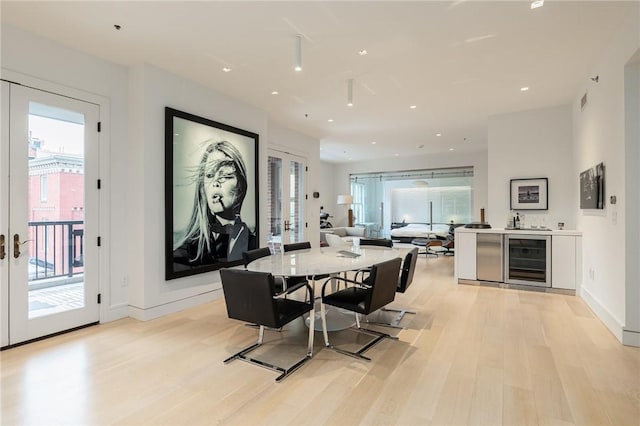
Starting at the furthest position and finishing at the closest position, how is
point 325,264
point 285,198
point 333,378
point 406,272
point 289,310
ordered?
1. point 285,198
2. point 406,272
3. point 325,264
4. point 289,310
5. point 333,378

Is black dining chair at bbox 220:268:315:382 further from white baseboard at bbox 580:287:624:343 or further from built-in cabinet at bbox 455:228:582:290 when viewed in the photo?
built-in cabinet at bbox 455:228:582:290

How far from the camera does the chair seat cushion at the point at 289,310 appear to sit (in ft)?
8.45

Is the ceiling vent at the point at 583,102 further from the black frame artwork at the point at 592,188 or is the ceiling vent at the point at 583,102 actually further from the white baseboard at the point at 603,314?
the white baseboard at the point at 603,314

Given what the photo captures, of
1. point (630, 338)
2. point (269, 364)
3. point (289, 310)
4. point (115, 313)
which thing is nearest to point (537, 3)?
point (630, 338)

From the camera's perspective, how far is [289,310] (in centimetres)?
271

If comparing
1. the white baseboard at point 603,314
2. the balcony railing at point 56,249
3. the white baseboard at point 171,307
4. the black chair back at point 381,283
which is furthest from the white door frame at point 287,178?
the white baseboard at point 603,314

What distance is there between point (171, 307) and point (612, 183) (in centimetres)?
495

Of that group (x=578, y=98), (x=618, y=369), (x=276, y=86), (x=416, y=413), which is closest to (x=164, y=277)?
(x=276, y=86)

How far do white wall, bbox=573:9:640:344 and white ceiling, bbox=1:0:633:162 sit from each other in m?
0.22

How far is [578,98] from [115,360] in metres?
6.39

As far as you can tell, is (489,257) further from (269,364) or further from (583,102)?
(269,364)

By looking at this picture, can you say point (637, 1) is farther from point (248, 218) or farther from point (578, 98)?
point (248, 218)

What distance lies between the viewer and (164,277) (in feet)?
13.0

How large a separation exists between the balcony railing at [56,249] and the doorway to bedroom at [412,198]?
907cm
